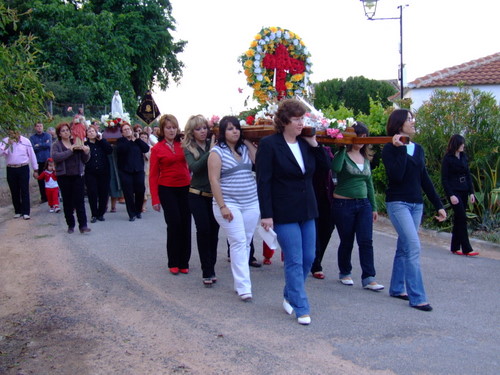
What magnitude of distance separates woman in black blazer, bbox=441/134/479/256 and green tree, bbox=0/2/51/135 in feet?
21.0

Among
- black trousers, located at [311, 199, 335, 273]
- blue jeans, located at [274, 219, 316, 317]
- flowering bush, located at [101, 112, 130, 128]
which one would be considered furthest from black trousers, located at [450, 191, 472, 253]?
flowering bush, located at [101, 112, 130, 128]

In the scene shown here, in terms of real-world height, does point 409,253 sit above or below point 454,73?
below

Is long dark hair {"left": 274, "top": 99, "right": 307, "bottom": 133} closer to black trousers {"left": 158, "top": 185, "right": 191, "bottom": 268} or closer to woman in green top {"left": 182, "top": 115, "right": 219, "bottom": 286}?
woman in green top {"left": 182, "top": 115, "right": 219, "bottom": 286}

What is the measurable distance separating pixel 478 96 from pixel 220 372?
8.79 metres

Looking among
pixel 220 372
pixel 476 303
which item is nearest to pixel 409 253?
pixel 476 303

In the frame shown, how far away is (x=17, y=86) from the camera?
4449 millimetres

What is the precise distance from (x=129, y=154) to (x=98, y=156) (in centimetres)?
62

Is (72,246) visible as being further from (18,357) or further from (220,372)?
(220,372)

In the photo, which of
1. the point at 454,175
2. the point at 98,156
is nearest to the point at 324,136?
the point at 454,175

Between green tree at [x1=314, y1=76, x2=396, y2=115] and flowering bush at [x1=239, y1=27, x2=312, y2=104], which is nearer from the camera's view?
flowering bush at [x1=239, y1=27, x2=312, y2=104]

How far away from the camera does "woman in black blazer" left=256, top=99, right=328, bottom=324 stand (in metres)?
5.64

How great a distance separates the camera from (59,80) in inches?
1244

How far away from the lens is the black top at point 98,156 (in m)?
12.0

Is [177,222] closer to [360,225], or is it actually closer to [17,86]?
[360,225]
